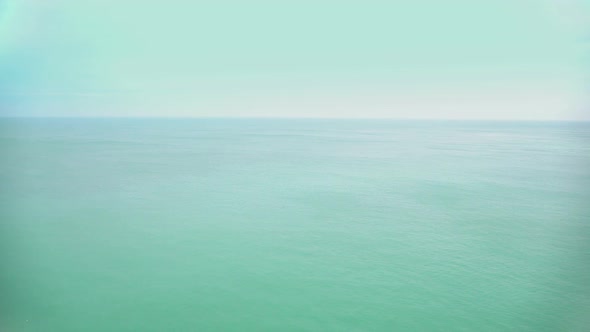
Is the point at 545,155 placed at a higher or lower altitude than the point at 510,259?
higher

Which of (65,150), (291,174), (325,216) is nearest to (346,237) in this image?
(325,216)

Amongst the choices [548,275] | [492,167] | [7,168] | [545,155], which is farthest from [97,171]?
[545,155]

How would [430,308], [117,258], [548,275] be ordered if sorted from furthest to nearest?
[117,258] → [548,275] → [430,308]

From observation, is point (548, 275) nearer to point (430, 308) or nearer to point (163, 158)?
point (430, 308)

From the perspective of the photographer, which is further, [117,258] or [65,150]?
[65,150]

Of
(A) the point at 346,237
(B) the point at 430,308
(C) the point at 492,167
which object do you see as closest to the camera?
(B) the point at 430,308

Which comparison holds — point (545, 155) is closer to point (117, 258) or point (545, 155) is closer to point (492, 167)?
point (492, 167)
